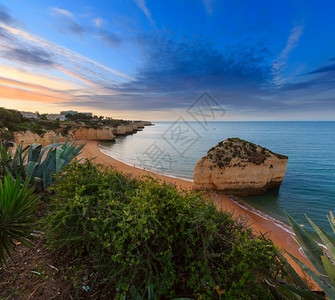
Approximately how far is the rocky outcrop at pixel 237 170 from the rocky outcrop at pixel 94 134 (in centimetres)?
3979

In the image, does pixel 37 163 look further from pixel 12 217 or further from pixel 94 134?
pixel 94 134

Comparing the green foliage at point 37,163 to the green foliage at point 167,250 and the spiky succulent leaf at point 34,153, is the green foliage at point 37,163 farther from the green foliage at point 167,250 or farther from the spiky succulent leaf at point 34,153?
the green foliage at point 167,250

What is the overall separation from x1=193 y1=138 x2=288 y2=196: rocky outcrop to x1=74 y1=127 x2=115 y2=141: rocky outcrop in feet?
131

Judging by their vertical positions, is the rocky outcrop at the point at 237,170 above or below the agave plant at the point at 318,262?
below

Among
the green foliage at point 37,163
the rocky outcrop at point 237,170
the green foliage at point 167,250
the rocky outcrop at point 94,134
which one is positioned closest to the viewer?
the green foliage at point 167,250

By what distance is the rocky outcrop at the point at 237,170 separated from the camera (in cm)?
1259

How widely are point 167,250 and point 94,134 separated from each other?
48761 millimetres

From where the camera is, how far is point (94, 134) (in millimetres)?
45750

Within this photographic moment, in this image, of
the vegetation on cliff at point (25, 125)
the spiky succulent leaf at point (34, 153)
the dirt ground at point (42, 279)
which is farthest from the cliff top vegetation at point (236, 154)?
the vegetation on cliff at point (25, 125)

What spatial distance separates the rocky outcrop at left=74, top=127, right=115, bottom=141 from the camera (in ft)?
145

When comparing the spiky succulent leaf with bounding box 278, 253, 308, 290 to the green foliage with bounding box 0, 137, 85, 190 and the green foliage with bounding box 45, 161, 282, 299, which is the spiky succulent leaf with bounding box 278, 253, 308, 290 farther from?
the green foliage with bounding box 0, 137, 85, 190

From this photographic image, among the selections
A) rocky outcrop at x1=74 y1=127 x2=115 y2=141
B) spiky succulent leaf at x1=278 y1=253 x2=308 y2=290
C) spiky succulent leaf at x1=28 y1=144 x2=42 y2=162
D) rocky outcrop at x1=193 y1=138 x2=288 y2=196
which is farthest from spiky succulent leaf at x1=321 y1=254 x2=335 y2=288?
rocky outcrop at x1=74 y1=127 x2=115 y2=141

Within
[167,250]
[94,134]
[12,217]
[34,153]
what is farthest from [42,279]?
[94,134]

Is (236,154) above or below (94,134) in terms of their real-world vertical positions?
above
